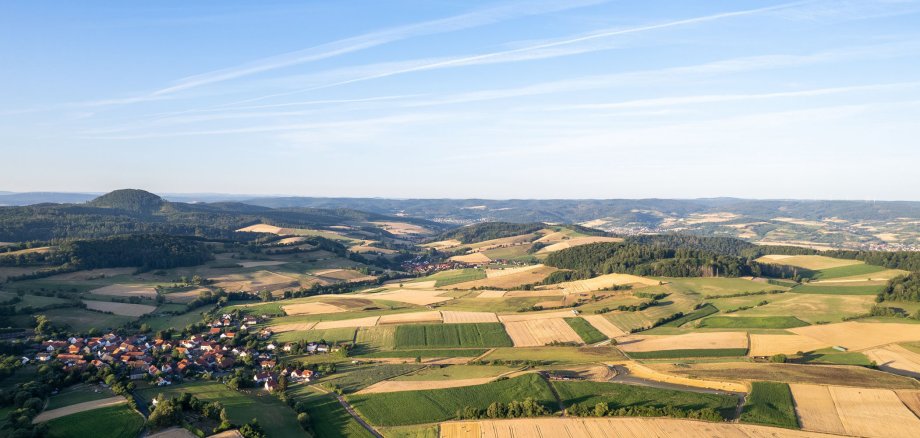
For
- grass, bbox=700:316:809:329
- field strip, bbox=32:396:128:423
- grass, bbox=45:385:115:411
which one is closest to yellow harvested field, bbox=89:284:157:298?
grass, bbox=45:385:115:411

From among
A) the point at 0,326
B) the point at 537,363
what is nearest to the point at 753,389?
the point at 537,363

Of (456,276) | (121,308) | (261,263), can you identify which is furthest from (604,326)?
(261,263)

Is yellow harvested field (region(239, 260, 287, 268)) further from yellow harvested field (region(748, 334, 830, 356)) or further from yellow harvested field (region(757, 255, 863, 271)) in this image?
yellow harvested field (region(757, 255, 863, 271))

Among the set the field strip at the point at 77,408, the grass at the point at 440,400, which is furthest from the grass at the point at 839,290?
the field strip at the point at 77,408

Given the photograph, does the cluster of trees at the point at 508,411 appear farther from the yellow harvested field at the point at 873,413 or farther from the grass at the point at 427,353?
the yellow harvested field at the point at 873,413

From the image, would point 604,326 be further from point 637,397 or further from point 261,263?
point 261,263

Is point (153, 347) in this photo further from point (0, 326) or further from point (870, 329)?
point (870, 329)
